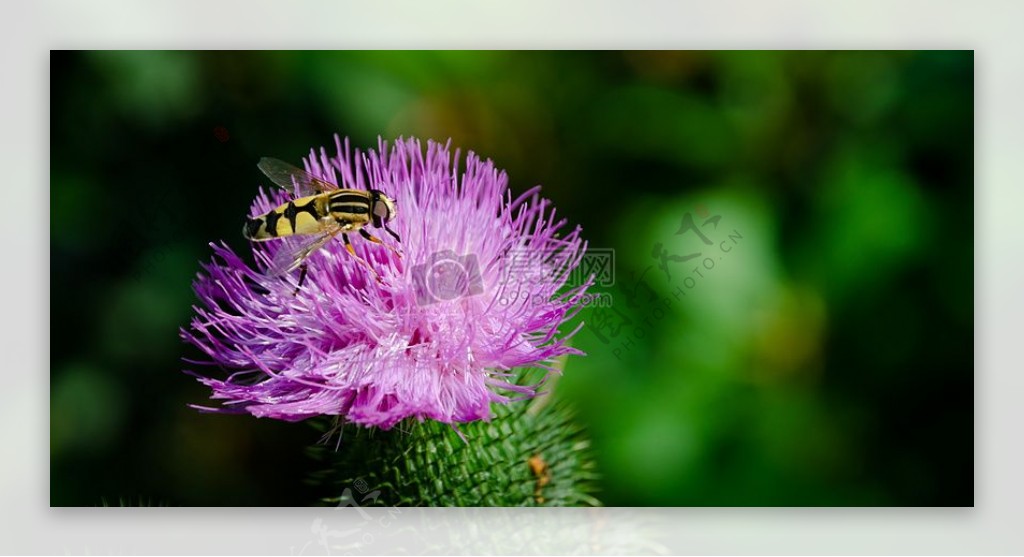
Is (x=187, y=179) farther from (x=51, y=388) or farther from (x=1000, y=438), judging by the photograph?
(x=1000, y=438)

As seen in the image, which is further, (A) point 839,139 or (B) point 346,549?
(A) point 839,139

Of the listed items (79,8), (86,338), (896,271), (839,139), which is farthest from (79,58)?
(896,271)

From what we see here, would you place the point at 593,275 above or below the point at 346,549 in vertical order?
above

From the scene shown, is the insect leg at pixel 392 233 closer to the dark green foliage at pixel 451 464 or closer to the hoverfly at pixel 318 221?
the hoverfly at pixel 318 221

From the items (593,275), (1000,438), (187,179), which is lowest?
(1000,438)

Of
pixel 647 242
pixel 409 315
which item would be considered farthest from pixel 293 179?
pixel 647 242

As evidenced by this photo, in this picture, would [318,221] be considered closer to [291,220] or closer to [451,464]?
[291,220]

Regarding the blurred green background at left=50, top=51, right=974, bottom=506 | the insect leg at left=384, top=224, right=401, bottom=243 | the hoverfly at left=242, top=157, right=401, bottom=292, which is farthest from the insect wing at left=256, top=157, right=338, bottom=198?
the blurred green background at left=50, top=51, right=974, bottom=506
